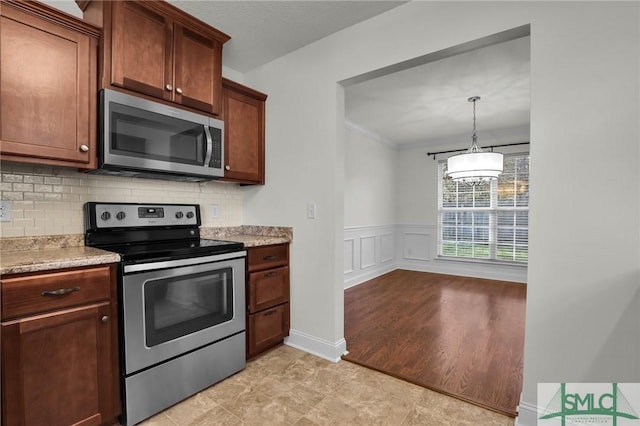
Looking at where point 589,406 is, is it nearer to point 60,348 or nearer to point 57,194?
point 60,348

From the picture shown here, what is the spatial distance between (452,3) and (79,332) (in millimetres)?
2658

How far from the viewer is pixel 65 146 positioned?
1.61 m

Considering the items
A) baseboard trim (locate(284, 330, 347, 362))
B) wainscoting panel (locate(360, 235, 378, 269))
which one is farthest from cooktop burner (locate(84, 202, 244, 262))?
wainscoting panel (locate(360, 235, 378, 269))

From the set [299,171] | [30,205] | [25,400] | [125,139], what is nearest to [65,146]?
[125,139]

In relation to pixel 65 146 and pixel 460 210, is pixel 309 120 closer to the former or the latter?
pixel 65 146

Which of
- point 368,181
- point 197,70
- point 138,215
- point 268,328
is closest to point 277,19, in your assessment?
point 197,70

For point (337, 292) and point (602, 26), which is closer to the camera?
point (602, 26)

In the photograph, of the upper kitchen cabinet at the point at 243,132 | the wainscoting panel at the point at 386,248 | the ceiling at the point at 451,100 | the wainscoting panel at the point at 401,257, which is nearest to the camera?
the upper kitchen cabinet at the point at 243,132

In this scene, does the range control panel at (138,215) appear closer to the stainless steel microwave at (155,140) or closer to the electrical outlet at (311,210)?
the stainless steel microwave at (155,140)

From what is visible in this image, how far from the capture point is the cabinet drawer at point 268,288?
7.44 ft

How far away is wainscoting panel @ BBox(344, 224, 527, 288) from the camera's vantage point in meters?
4.68

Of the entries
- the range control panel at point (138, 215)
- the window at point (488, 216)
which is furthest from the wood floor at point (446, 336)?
the range control panel at point (138, 215)

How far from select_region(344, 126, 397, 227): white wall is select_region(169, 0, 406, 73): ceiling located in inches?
87.9

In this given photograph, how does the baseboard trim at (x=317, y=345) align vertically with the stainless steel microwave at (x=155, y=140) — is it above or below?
below
